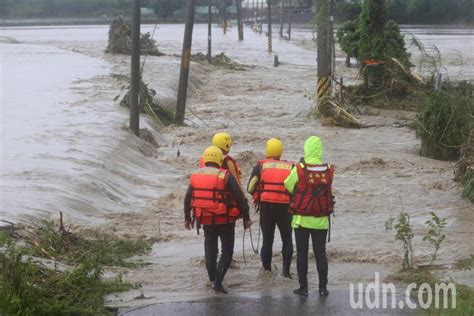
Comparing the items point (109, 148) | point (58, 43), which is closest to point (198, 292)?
point (109, 148)

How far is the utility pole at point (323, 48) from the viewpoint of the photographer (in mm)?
28136

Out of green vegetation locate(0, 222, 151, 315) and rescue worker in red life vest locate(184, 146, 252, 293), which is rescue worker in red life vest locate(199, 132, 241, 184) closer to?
rescue worker in red life vest locate(184, 146, 252, 293)

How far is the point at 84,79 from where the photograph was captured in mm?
37062

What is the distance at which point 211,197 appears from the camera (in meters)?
9.49

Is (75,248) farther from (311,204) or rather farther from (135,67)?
(135,67)

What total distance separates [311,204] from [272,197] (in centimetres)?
98

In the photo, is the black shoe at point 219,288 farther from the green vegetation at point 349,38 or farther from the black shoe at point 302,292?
the green vegetation at point 349,38

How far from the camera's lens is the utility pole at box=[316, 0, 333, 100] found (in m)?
28.1

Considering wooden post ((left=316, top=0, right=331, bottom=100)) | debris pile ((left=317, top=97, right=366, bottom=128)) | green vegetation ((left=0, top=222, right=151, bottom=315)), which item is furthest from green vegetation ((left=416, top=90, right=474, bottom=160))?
green vegetation ((left=0, top=222, right=151, bottom=315))

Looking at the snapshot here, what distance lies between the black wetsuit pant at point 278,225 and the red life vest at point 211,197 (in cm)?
76

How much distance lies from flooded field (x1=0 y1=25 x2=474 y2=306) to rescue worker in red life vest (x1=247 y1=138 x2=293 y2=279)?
330mm

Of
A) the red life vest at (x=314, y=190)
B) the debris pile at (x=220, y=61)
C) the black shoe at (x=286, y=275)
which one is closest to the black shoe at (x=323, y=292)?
the red life vest at (x=314, y=190)

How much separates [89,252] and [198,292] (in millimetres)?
1542

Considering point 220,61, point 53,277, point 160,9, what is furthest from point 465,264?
point 160,9
